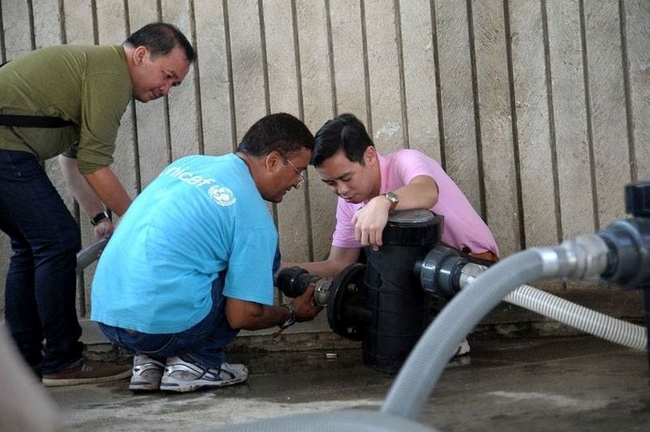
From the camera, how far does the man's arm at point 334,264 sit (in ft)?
13.7

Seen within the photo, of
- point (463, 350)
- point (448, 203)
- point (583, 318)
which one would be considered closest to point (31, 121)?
point (448, 203)

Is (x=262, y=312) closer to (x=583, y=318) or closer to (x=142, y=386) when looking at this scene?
(x=142, y=386)

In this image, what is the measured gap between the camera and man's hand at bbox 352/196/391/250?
3512 millimetres

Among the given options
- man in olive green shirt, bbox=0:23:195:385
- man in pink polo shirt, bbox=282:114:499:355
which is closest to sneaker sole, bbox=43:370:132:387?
man in olive green shirt, bbox=0:23:195:385

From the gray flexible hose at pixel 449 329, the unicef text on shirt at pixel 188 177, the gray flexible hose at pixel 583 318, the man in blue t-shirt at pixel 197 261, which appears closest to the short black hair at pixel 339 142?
the man in blue t-shirt at pixel 197 261

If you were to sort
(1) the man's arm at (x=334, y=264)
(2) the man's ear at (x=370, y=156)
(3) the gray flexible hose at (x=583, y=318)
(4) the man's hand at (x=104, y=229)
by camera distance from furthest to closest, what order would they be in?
(4) the man's hand at (x=104, y=229), (1) the man's arm at (x=334, y=264), (2) the man's ear at (x=370, y=156), (3) the gray flexible hose at (x=583, y=318)

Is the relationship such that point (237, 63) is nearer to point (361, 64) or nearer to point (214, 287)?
point (361, 64)

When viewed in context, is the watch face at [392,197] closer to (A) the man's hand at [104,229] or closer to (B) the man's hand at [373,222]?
(B) the man's hand at [373,222]

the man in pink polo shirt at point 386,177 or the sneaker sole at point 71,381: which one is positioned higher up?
the man in pink polo shirt at point 386,177

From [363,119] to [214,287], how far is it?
3.74 feet

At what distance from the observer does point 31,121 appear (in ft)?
12.7

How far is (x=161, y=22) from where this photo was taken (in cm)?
428

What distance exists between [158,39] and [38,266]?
3.29 ft

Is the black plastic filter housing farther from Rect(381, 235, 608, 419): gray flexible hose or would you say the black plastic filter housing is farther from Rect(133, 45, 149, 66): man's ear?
Rect(381, 235, 608, 419): gray flexible hose
